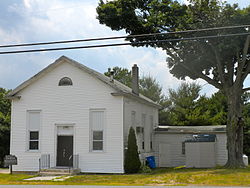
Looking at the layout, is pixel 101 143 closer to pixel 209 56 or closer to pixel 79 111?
pixel 79 111

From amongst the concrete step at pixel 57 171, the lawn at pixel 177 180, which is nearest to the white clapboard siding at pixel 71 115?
the concrete step at pixel 57 171

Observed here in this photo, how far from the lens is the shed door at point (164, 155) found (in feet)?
93.8

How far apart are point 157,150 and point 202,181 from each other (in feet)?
41.8

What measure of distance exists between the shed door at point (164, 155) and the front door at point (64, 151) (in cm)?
903

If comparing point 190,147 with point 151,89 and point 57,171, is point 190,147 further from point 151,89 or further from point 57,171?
point 151,89

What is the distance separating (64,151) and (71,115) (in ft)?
7.79

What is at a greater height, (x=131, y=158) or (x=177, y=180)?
(x=131, y=158)

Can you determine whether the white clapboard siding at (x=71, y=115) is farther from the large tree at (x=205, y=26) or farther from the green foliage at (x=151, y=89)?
the green foliage at (x=151, y=89)

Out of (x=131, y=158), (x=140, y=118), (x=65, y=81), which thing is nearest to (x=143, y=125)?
(x=140, y=118)

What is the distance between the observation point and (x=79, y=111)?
22375 mm

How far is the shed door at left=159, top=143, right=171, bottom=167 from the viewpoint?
28.6 m

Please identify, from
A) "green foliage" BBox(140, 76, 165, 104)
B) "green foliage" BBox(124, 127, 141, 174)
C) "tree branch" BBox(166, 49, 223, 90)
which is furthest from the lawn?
"green foliage" BBox(140, 76, 165, 104)

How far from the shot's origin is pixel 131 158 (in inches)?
835

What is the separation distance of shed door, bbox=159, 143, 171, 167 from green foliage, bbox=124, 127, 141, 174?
7.62 metres
